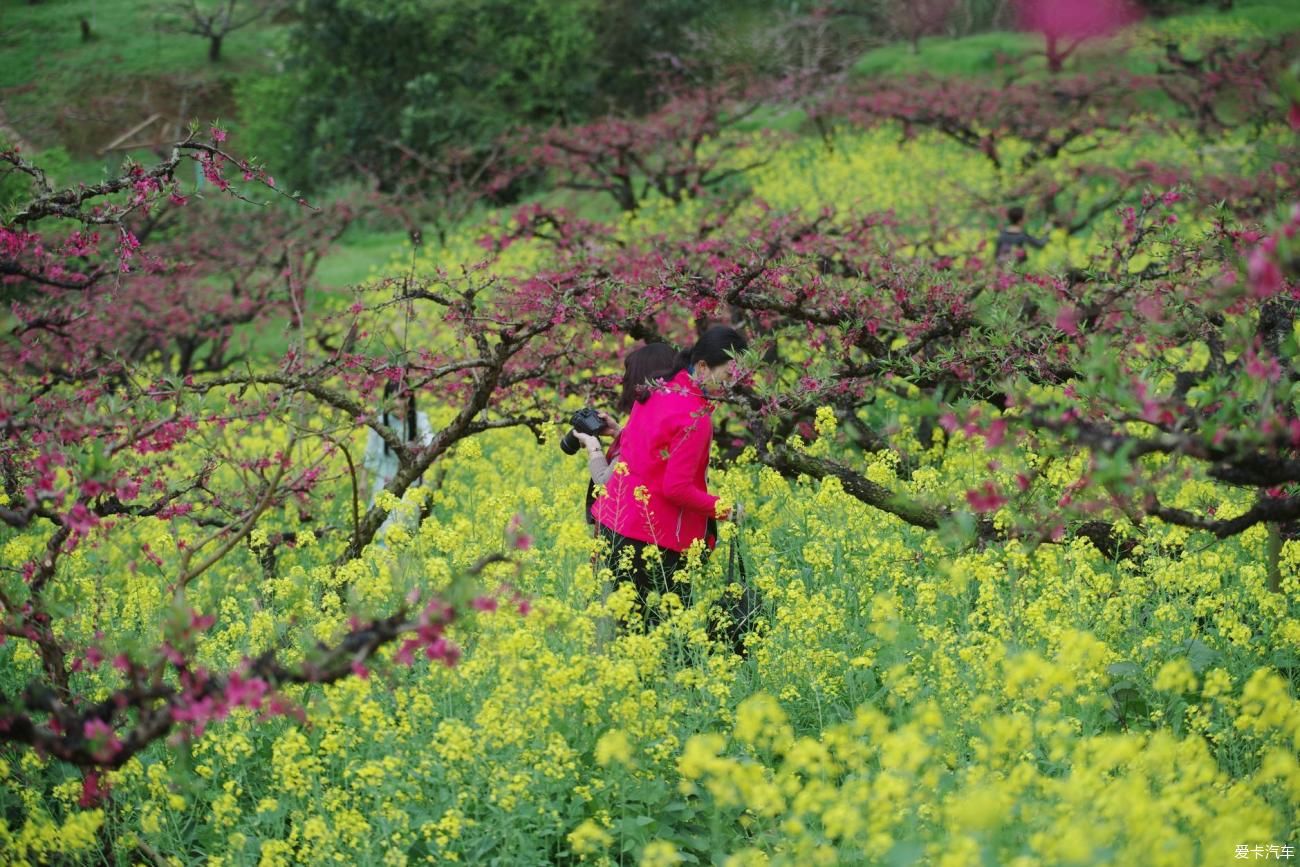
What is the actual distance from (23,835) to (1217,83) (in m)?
26.3

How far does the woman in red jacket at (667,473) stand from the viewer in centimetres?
630

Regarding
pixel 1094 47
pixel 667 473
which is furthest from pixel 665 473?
pixel 1094 47

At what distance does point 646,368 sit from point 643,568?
1.02 metres

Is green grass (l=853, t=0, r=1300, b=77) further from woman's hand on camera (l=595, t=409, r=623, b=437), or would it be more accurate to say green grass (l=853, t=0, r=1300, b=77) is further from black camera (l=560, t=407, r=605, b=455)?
black camera (l=560, t=407, r=605, b=455)

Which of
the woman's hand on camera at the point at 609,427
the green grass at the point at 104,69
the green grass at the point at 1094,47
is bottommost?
the green grass at the point at 1094,47

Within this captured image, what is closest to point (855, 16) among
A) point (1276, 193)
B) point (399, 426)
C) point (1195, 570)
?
point (1276, 193)

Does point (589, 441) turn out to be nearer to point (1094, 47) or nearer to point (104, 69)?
point (104, 69)

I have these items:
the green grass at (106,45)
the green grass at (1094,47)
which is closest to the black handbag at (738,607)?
the green grass at (106,45)

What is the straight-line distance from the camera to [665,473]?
6.36 meters

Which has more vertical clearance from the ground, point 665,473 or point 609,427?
point 665,473

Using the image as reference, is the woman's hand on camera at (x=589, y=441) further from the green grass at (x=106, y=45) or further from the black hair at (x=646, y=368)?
the green grass at (x=106, y=45)

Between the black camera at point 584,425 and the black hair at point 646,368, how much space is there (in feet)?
1.58

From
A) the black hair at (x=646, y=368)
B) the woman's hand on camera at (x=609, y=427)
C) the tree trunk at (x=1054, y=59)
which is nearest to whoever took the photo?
the black hair at (x=646, y=368)

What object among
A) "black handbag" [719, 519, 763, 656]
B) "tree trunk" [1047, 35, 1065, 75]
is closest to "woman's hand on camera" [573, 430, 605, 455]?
"black handbag" [719, 519, 763, 656]
